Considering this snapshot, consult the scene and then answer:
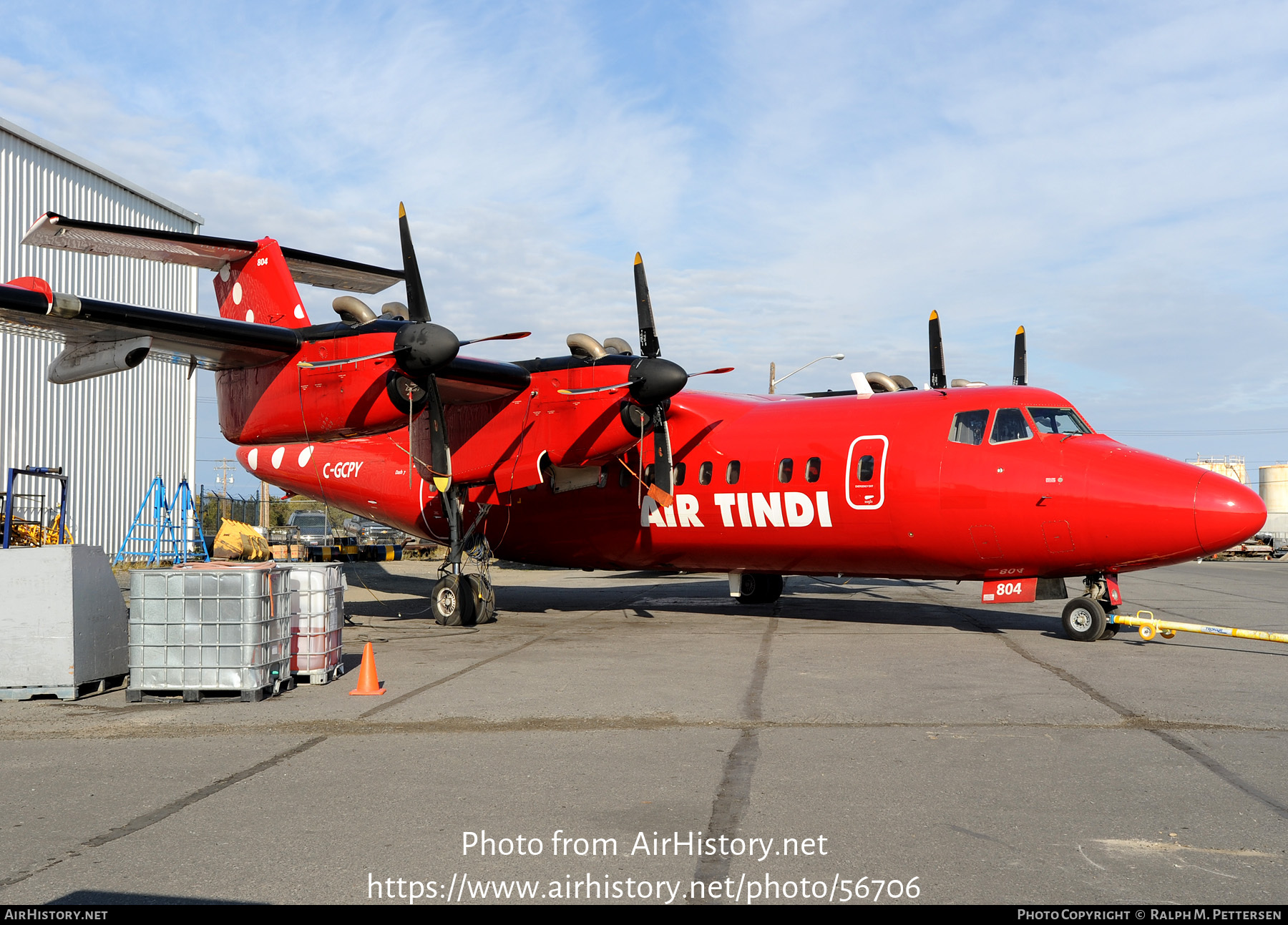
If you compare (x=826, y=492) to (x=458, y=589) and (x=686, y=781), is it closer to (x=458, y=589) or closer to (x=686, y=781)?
(x=458, y=589)

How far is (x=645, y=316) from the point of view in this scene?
Answer: 48.0 ft

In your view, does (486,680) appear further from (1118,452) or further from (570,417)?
(1118,452)

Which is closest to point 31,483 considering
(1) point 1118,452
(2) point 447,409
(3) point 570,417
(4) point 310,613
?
(2) point 447,409

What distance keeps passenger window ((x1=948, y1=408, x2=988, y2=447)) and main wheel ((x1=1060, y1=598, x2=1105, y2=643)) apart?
91.5 inches

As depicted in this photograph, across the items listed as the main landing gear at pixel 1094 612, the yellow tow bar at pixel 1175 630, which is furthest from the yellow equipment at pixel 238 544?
the yellow tow bar at pixel 1175 630

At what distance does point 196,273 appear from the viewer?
110 feet

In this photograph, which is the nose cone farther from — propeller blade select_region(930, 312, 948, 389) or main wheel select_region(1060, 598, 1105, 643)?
propeller blade select_region(930, 312, 948, 389)

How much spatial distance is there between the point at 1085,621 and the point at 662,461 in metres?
6.19

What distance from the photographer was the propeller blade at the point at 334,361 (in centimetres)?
1330

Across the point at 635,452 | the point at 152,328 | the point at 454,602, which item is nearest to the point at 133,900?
the point at 152,328

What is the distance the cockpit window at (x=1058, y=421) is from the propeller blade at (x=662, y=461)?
16.9 feet

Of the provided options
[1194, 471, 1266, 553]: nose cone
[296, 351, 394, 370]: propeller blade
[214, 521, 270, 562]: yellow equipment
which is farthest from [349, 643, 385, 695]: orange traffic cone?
[214, 521, 270, 562]: yellow equipment

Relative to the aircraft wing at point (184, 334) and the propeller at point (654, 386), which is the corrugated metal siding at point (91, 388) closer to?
the aircraft wing at point (184, 334)

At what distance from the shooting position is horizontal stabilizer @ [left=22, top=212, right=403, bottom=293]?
13.1 meters
